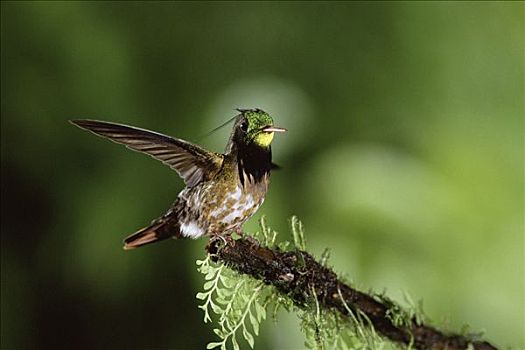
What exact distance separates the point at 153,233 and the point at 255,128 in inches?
3.2

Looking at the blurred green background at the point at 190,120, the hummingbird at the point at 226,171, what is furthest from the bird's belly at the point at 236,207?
the blurred green background at the point at 190,120

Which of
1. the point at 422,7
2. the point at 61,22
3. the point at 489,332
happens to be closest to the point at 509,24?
the point at 422,7

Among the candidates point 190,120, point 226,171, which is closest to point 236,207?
point 226,171

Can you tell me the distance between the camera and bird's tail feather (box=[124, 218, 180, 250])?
384 mm

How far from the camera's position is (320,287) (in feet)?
1.17

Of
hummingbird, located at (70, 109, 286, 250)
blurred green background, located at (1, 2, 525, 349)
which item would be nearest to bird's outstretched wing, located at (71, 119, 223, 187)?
hummingbird, located at (70, 109, 286, 250)

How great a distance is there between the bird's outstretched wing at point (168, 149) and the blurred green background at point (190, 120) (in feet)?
1.05

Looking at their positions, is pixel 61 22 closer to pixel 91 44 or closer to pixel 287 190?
pixel 91 44

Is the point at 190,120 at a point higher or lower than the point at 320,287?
higher

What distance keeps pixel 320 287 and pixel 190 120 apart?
425 millimetres

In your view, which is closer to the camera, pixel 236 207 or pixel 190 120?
pixel 236 207

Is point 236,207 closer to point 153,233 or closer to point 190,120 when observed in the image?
point 153,233

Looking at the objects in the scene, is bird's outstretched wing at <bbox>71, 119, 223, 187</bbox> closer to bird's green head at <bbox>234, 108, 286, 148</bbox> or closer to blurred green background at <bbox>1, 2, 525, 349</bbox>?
bird's green head at <bbox>234, 108, 286, 148</bbox>

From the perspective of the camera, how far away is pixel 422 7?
82 centimetres
